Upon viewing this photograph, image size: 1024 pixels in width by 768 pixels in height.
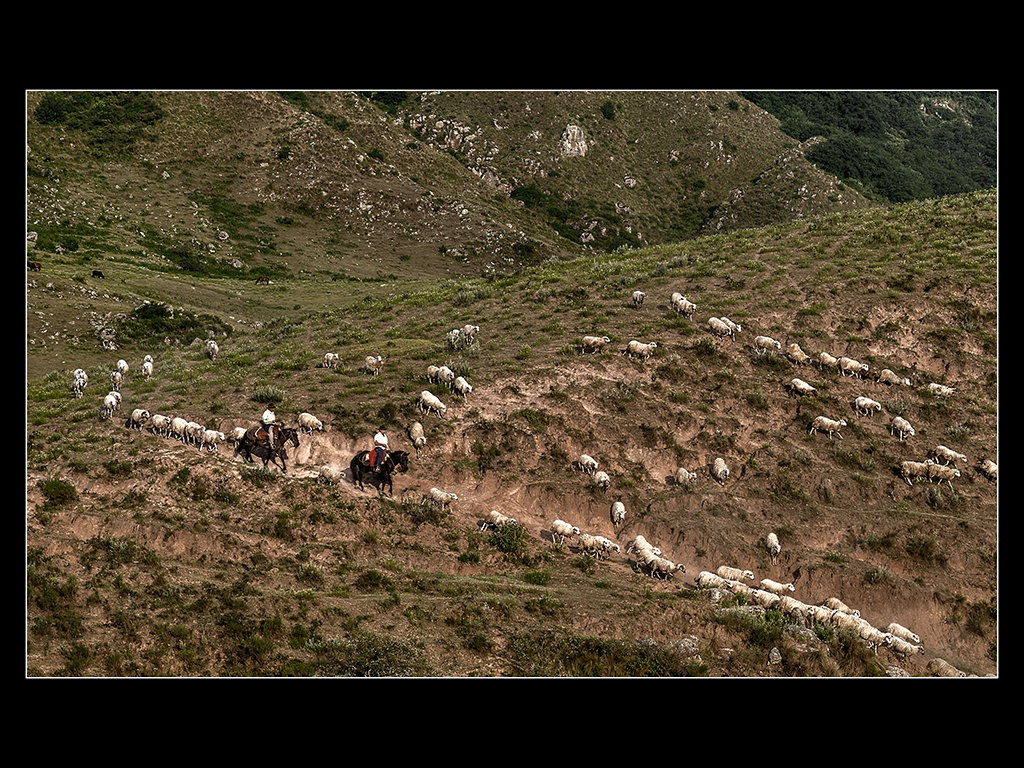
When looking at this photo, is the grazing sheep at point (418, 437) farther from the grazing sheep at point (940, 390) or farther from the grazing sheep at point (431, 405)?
the grazing sheep at point (940, 390)

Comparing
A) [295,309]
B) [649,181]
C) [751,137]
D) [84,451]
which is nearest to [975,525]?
[84,451]

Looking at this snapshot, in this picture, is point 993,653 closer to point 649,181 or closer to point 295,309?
point 295,309

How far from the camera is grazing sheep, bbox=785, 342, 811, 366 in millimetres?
25438

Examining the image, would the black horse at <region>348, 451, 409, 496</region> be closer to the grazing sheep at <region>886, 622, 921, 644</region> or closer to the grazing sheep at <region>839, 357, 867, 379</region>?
the grazing sheep at <region>886, 622, 921, 644</region>

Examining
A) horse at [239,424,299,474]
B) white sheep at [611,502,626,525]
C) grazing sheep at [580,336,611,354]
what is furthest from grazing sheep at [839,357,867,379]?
horse at [239,424,299,474]

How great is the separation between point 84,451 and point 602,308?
802 inches

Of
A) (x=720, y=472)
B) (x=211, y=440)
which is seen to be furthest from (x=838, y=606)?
(x=211, y=440)

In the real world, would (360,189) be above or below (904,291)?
below

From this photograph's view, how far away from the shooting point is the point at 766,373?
81.8 ft

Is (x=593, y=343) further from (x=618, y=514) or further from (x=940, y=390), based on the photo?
(x=940, y=390)

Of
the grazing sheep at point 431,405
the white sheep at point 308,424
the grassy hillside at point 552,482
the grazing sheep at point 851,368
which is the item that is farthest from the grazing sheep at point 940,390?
the white sheep at point 308,424

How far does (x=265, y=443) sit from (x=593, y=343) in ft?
40.4

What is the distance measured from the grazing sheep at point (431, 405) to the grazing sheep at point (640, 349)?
7.71 metres

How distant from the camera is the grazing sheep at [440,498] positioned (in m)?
18.6
